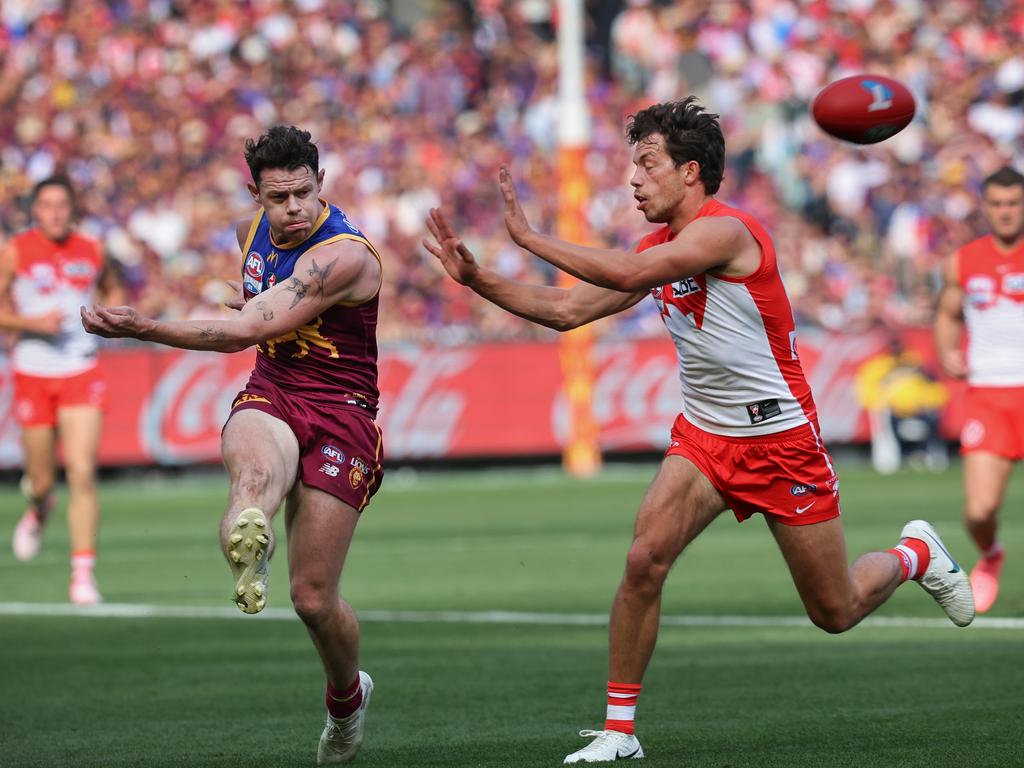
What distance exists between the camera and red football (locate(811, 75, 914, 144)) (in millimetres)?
7812

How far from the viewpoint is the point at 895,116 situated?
7.83 m

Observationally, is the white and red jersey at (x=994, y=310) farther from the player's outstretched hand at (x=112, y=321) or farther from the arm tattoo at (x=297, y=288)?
the player's outstretched hand at (x=112, y=321)

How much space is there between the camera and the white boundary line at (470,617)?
35.8ft

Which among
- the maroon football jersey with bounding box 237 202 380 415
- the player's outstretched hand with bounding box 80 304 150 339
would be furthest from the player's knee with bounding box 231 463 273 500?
the player's outstretched hand with bounding box 80 304 150 339

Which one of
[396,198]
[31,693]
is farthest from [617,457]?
[31,693]

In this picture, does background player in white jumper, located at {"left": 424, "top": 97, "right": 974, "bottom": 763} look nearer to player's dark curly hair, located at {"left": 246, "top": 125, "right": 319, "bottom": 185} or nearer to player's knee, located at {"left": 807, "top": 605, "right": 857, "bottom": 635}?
player's knee, located at {"left": 807, "top": 605, "right": 857, "bottom": 635}

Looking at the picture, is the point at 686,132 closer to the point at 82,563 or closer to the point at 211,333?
the point at 211,333

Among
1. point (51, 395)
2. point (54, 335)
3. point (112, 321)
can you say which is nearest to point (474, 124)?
point (54, 335)

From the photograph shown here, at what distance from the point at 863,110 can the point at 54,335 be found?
284 inches

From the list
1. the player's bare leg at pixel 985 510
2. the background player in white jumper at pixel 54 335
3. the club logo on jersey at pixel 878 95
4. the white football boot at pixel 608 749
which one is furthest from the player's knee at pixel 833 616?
the background player in white jumper at pixel 54 335

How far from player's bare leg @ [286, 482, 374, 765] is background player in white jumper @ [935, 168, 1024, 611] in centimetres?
545

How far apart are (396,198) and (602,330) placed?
3.75 m

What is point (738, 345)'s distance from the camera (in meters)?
7.23

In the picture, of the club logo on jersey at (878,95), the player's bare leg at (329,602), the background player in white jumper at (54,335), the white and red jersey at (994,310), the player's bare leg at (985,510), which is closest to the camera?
the player's bare leg at (329,602)
